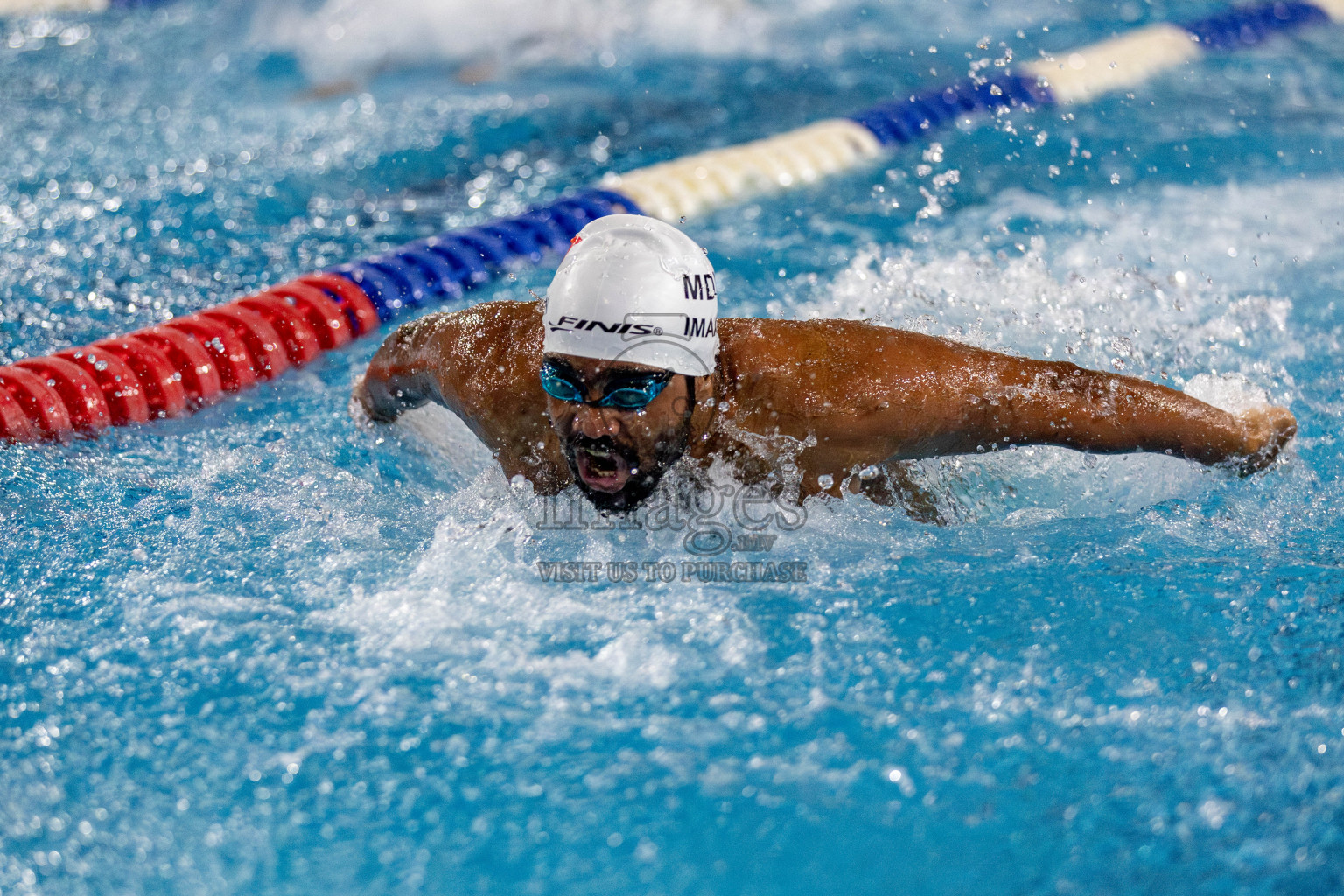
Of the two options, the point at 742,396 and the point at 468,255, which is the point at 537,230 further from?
the point at 742,396

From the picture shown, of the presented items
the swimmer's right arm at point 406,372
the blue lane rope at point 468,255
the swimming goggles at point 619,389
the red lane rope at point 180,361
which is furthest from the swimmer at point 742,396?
the blue lane rope at point 468,255

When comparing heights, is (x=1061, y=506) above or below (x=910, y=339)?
below

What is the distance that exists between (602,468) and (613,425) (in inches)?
3.9

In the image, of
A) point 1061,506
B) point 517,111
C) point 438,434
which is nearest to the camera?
point 1061,506

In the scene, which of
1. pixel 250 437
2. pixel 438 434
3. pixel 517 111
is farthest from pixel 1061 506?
pixel 517 111

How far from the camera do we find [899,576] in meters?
2.39

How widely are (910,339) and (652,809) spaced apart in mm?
1080

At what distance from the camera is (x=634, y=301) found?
2.12m

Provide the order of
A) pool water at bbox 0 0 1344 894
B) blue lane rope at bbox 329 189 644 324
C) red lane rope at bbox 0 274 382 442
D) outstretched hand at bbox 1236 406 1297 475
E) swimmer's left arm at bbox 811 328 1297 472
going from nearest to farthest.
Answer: pool water at bbox 0 0 1344 894 → swimmer's left arm at bbox 811 328 1297 472 → outstretched hand at bbox 1236 406 1297 475 → red lane rope at bbox 0 274 382 442 → blue lane rope at bbox 329 189 644 324

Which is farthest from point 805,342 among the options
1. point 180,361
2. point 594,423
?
point 180,361

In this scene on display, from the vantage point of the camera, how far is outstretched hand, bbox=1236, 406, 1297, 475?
2.41m

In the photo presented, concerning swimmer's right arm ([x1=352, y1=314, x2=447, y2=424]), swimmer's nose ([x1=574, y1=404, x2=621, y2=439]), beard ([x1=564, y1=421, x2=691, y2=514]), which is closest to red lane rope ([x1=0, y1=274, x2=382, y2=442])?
swimmer's right arm ([x1=352, y1=314, x2=447, y2=424])

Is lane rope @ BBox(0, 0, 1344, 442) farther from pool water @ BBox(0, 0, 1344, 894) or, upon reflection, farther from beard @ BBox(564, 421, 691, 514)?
beard @ BBox(564, 421, 691, 514)

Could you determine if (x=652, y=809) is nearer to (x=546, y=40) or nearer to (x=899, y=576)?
(x=899, y=576)
